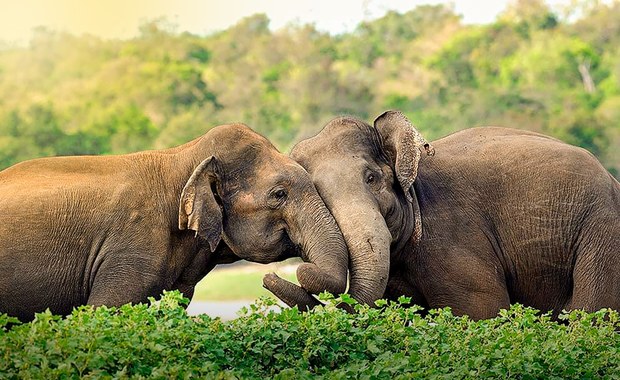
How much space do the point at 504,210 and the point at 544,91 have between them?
4669 cm

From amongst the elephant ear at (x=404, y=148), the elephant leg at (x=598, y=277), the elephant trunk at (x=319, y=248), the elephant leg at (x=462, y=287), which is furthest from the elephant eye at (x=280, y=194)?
the elephant leg at (x=598, y=277)

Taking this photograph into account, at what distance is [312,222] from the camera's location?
359 inches

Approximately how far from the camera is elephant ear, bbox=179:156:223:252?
9.12 meters

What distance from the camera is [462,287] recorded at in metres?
9.77

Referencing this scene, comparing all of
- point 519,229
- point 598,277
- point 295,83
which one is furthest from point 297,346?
point 295,83

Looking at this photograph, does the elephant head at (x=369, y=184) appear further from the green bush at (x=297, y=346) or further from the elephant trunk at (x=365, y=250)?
the green bush at (x=297, y=346)

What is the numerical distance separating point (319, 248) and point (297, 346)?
1.55 m

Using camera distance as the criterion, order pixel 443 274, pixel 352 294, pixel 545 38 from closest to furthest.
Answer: pixel 352 294
pixel 443 274
pixel 545 38

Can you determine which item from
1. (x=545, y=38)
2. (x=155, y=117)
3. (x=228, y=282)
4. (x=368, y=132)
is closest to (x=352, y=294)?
(x=368, y=132)

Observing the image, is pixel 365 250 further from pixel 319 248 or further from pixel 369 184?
pixel 369 184

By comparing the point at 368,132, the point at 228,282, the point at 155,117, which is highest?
the point at 368,132

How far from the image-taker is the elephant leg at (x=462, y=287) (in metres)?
9.77

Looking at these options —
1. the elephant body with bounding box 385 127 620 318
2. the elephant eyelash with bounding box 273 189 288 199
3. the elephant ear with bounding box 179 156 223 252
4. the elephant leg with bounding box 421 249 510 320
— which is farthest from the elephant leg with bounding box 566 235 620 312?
the elephant ear with bounding box 179 156 223 252

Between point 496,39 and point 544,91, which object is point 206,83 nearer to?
point 544,91
